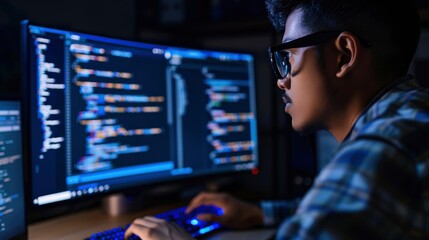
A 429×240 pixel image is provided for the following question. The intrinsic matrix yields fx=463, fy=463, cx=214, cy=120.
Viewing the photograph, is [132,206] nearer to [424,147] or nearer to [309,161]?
[309,161]

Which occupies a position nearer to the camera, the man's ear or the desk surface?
the man's ear

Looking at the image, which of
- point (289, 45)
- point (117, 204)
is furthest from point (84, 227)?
point (289, 45)

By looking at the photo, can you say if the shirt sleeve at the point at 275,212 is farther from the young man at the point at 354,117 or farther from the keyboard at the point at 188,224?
the keyboard at the point at 188,224

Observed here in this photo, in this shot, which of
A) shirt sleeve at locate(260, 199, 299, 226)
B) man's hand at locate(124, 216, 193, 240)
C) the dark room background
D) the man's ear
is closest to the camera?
the man's ear

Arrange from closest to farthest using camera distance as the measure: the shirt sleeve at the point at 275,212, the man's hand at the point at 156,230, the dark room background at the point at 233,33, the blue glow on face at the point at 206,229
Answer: the man's hand at the point at 156,230, the blue glow on face at the point at 206,229, the shirt sleeve at the point at 275,212, the dark room background at the point at 233,33

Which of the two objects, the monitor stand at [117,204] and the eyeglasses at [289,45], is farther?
the monitor stand at [117,204]

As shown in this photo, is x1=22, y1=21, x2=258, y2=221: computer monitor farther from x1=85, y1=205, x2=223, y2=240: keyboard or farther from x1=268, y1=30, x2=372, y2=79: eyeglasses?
x1=268, y1=30, x2=372, y2=79: eyeglasses

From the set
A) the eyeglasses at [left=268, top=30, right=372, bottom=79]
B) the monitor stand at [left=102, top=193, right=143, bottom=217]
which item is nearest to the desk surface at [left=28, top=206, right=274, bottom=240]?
the monitor stand at [left=102, top=193, right=143, bottom=217]

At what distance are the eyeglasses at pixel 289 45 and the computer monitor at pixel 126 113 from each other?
0.42m

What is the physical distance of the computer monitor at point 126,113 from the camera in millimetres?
986

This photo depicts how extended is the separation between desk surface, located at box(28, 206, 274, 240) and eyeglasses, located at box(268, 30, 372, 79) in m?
0.42

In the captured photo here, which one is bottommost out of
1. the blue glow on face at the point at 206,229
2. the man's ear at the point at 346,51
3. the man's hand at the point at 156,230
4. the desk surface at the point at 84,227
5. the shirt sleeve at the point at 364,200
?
the blue glow on face at the point at 206,229

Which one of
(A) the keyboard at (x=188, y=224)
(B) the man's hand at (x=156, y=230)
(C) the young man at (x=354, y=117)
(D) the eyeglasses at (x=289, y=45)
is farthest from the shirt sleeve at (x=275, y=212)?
(D) the eyeglasses at (x=289, y=45)

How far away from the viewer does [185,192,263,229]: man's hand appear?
1147 mm
